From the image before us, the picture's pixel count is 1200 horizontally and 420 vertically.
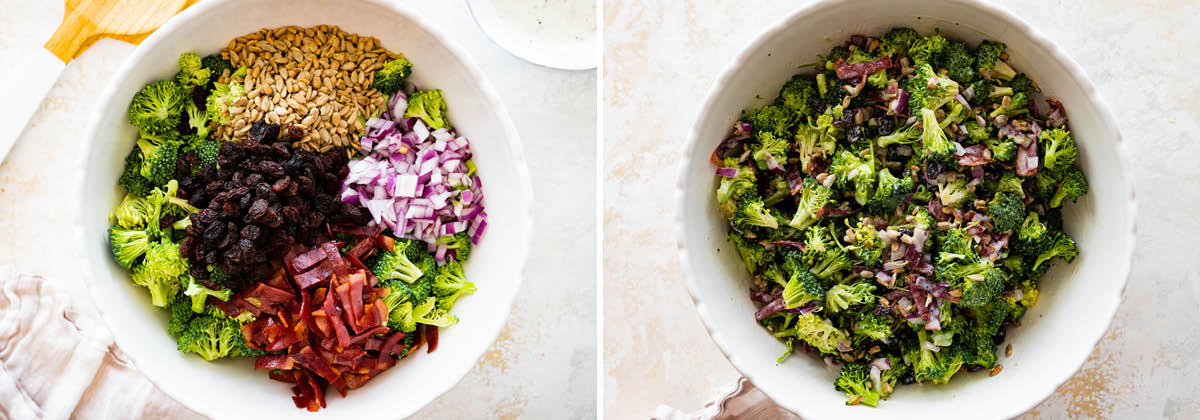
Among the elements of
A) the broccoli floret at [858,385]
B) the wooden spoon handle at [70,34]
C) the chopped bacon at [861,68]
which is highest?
the chopped bacon at [861,68]

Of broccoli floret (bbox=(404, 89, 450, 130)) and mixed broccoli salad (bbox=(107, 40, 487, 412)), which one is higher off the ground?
broccoli floret (bbox=(404, 89, 450, 130))

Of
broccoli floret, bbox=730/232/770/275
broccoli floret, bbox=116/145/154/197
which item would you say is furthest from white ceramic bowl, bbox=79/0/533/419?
broccoli floret, bbox=730/232/770/275

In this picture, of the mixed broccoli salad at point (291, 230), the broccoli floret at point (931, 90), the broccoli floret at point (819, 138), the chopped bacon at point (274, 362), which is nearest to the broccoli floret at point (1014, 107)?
the broccoli floret at point (931, 90)

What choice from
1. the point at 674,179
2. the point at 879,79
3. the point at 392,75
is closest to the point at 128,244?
the point at 392,75

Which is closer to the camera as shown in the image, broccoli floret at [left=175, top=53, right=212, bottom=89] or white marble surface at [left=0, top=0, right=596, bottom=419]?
broccoli floret at [left=175, top=53, right=212, bottom=89]

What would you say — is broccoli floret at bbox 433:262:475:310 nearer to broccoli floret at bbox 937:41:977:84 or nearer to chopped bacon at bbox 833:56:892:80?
chopped bacon at bbox 833:56:892:80

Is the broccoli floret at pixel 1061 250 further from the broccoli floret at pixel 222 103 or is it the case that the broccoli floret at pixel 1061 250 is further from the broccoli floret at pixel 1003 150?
the broccoli floret at pixel 222 103

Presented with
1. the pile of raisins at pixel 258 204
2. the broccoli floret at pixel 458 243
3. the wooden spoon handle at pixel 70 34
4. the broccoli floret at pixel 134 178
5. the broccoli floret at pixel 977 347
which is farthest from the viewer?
the wooden spoon handle at pixel 70 34
